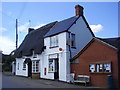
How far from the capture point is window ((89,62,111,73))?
17.6 meters

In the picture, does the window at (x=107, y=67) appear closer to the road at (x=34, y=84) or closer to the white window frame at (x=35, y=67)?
the road at (x=34, y=84)

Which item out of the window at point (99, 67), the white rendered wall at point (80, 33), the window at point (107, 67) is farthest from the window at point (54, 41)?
the window at point (107, 67)

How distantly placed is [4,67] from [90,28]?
25338mm

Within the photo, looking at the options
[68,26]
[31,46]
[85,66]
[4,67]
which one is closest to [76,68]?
[85,66]

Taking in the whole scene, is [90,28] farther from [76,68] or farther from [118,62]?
[118,62]

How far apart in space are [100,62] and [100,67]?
1.55 feet

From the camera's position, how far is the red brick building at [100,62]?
17031 mm

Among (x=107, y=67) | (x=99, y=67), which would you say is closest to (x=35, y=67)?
(x=99, y=67)

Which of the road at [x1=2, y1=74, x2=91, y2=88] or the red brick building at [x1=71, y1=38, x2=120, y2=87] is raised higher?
the red brick building at [x1=71, y1=38, x2=120, y2=87]

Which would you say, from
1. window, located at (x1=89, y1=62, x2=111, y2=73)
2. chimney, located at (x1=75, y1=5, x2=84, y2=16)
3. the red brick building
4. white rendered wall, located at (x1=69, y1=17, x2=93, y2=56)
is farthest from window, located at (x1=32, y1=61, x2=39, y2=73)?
window, located at (x1=89, y1=62, x2=111, y2=73)

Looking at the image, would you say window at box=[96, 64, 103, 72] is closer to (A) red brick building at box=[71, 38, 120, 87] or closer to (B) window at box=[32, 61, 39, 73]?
(A) red brick building at box=[71, 38, 120, 87]

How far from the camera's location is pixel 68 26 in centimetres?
2325

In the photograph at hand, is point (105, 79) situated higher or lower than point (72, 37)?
lower

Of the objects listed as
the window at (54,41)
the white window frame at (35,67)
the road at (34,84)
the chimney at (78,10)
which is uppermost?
the chimney at (78,10)
